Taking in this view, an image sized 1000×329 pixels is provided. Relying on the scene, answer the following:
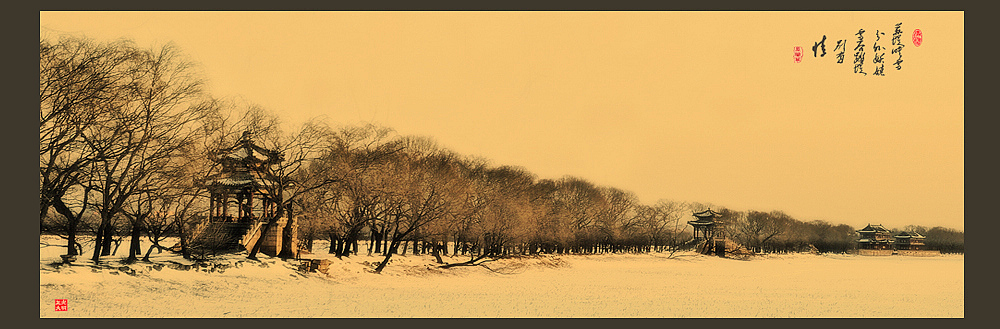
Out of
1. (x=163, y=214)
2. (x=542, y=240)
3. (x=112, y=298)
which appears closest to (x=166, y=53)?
(x=112, y=298)

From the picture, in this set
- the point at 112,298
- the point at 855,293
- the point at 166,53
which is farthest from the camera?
the point at 855,293

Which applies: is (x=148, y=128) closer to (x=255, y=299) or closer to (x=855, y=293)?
(x=255, y=299)

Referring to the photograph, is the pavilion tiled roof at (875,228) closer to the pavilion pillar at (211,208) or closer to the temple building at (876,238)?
the temple building at (876,238)

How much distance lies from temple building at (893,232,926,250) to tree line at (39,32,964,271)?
68.0 m

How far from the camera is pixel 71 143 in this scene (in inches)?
800

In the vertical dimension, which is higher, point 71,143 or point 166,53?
point 166,53

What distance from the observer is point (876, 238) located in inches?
4712

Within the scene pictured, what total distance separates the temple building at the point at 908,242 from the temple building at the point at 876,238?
2121 mm

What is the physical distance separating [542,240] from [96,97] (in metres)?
47.3

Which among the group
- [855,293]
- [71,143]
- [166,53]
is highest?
[166,53]

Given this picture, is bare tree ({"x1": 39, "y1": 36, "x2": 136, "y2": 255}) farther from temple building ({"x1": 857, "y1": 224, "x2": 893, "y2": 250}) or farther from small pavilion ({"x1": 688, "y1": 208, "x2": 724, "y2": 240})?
temple building ({"x1": 857, "y1": 224, "x2": 893, "y2": 250})

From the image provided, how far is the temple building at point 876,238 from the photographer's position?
391ft

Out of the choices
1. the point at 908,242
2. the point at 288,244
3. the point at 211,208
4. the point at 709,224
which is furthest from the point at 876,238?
the point at 211,208

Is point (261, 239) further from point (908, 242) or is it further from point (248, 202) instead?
point (908, 242)
